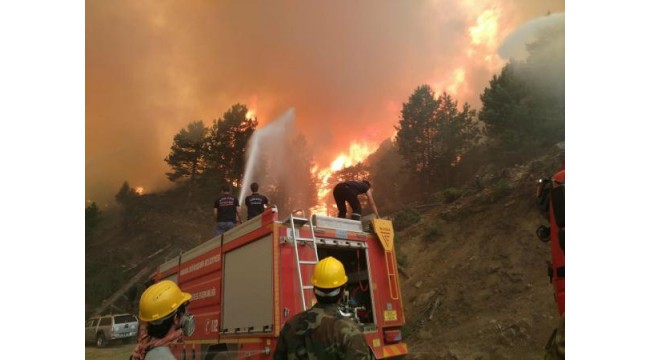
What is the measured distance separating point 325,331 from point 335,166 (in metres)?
19.3

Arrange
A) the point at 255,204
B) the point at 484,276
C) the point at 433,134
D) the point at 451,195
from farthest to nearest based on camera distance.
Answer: the point at 433,134 → the point at 451,195 → the point at 484,276 → the point at 255,204

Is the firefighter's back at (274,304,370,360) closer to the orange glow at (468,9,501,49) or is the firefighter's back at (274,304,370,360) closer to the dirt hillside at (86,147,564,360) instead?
the dirt hillside at (86,147,564,360)


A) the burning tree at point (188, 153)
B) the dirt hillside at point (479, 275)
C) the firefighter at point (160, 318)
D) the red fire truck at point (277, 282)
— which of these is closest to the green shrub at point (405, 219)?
the dirt hillside at point (479, 275)

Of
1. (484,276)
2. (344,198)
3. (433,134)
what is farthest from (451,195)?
(344,198)

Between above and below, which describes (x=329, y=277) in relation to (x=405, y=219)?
below

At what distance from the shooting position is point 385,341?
505 centimetres

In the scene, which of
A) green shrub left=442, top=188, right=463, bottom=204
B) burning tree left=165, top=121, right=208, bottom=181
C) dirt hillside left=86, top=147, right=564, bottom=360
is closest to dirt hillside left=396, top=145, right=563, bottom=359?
dirt hillside left=86, top=147, right=564, bottom=360

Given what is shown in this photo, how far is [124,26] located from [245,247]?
1263 cm

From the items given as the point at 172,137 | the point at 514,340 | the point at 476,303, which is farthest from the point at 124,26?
the point at 514,340

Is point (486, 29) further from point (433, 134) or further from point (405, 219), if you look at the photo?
point (405, 219)

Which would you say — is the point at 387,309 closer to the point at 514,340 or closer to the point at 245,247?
the point at 245,247

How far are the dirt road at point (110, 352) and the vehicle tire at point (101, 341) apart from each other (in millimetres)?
155

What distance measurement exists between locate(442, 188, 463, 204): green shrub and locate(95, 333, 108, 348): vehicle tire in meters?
12.6

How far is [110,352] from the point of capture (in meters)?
→ 13.5
